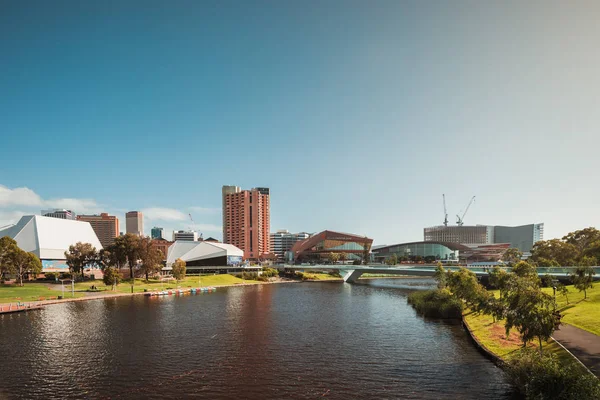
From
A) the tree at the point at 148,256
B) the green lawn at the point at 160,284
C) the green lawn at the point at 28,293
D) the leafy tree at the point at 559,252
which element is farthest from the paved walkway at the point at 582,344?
the tree at the point at 148,256

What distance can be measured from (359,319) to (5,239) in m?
99.5

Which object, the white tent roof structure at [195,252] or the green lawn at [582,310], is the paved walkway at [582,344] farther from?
the white tent roof structure at [195,252]

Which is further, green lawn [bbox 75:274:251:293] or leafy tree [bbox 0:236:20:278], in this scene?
green lawn [bbox 75:274:251:293]

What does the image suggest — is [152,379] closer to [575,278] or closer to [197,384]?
[197,384]

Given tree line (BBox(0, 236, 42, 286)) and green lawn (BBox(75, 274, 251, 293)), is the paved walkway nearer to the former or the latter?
green lawn (BBox(75, 274, 251, 293))

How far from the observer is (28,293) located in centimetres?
8819

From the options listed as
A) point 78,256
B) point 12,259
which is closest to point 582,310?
point 12,259

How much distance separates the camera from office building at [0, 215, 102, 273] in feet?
431

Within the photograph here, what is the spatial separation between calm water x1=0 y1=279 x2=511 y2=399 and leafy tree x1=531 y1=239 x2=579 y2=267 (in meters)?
70.7

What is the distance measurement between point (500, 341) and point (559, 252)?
89.3 m

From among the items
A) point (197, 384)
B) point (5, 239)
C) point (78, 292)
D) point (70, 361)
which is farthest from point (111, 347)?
point (5, 239)

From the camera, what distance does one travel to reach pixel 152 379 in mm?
32656

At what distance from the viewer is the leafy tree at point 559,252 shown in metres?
106

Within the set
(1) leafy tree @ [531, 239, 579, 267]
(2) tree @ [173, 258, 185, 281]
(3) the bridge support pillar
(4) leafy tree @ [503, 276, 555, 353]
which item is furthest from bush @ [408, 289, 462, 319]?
(3) the bridge support pillar
